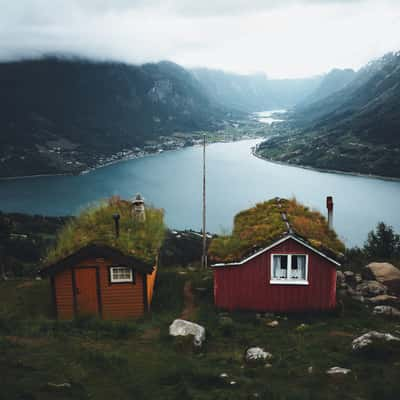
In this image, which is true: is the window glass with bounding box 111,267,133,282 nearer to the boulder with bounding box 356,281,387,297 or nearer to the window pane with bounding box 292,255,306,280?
the window pane with bounding box 292,255,306,280

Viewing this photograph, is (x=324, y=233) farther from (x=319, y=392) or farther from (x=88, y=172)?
(x=88, y=172)

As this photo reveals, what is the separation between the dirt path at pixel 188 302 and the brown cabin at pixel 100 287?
5.20 ft

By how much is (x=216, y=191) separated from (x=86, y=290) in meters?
106

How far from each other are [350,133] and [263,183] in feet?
287

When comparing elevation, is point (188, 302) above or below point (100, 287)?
below

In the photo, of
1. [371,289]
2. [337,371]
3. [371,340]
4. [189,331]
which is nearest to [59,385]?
[189,331]

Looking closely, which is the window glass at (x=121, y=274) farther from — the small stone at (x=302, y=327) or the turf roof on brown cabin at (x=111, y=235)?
the small stone at (x=302, y=327)

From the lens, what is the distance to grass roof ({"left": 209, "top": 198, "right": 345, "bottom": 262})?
16.1 metres

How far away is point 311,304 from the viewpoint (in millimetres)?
16000

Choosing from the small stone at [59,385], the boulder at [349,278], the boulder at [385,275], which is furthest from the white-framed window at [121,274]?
the boulder at [385,275]

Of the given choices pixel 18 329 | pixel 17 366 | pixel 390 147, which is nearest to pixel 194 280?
pixel 18 329

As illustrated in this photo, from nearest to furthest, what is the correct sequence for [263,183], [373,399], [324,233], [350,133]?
[373,399] < [324,233] < [263,183] < [350,133]

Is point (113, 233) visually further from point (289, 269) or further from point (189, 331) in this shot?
point (289, 269)

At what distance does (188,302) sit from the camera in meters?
17.4
